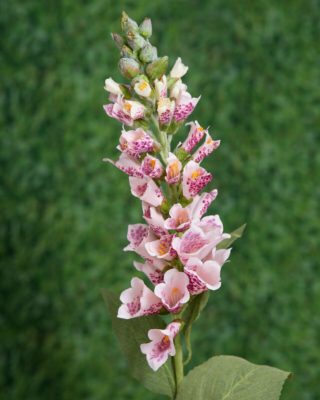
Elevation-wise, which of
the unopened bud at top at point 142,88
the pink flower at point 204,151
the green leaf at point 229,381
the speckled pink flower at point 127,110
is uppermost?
the unopened bud at top at point 142,88

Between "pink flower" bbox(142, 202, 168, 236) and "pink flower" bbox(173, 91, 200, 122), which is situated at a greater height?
"pink flower" bbox(173, 91, 200, 122)

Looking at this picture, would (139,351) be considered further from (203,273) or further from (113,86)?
(113,86)

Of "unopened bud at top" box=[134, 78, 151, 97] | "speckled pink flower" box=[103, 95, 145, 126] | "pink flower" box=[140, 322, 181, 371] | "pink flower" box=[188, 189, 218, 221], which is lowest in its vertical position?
"pink flower" box=[140, 322, 181, 371]

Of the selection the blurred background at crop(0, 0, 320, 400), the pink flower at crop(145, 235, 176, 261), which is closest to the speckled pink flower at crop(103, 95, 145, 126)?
the pink flower at crop(145, 235, 176, 261)

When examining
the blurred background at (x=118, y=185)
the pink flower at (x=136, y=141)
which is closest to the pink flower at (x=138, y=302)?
the pink flower at (x=136, y=141)

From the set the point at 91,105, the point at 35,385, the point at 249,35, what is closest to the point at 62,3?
the point at 91,105

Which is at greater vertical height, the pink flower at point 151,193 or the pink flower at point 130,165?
the pink flower at point 130,165

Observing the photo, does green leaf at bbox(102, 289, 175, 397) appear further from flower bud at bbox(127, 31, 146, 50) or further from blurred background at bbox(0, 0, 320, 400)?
blurred background at bbox(0, 0, 320, 400)

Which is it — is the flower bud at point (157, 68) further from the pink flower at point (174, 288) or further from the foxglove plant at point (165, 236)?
the pink flower at point (174, 288)
